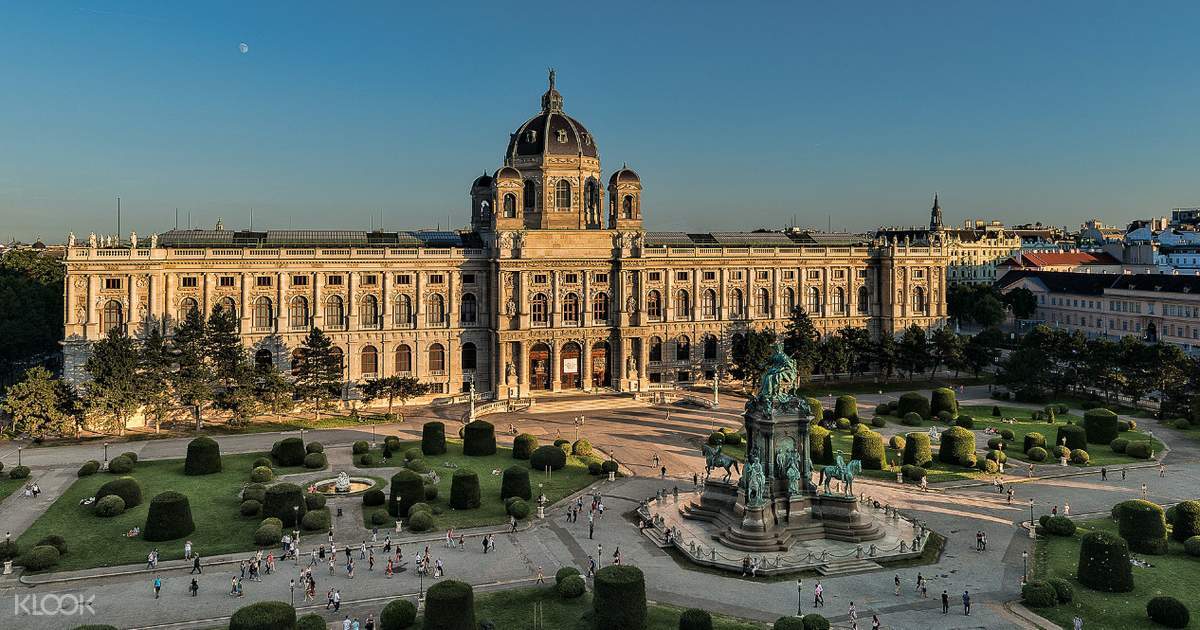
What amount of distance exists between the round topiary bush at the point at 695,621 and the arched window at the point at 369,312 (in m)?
64.4

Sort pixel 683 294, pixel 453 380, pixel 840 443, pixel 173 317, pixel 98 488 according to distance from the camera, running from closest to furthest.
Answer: pixel 98 488
pixel 840 443
pixel 173 317
pixel 453 380
pixel 683 294

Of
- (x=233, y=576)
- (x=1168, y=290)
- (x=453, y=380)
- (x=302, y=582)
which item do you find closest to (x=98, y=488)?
(x=233, y=576)

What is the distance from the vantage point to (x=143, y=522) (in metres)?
51.1

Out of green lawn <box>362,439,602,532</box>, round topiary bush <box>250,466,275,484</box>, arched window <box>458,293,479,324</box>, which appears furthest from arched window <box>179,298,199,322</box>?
round topiary bush <box>250,466,275,484</box>

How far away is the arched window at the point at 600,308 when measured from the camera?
98.1 metres

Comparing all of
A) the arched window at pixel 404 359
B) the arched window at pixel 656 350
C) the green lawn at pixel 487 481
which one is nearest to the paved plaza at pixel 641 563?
the green lawn at pixel 487 481

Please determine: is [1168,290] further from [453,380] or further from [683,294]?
[453,380]

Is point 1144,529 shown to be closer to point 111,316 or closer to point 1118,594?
point 1118,594

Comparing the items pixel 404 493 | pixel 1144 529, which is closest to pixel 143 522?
pixel 404 493

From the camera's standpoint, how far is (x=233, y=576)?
43406 millimetres

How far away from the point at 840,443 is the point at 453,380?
4294 cm

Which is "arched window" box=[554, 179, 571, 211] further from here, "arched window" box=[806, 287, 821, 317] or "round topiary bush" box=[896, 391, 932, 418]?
"round topiary bush" box=[896, 391, 932, 418]

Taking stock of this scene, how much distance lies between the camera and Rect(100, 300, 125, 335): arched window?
81.3 metres

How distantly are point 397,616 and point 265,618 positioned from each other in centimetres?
556
